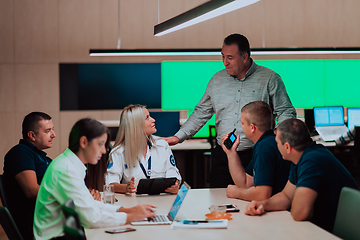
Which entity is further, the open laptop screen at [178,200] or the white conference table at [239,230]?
the open laptop screen at [178,200]

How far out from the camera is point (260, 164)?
2295mm

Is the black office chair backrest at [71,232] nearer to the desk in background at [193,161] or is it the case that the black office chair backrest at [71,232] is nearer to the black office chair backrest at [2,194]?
the black office chair backrest at [2,194]

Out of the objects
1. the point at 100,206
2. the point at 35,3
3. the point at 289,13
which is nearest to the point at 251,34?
the point at 289,13

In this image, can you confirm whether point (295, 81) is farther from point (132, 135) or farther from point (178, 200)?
point (178, 200)

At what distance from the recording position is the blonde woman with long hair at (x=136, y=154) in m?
2.83

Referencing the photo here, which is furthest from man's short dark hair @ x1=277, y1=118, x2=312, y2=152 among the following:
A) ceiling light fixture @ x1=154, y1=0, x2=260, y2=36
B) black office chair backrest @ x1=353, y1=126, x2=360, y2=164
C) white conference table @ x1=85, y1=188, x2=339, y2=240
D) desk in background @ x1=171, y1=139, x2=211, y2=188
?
black office chair backrest @ x1=353, y1=126, x2=360, y2=164

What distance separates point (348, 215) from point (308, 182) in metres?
0.23

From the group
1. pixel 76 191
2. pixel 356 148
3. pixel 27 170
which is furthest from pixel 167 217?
pixel 356 148

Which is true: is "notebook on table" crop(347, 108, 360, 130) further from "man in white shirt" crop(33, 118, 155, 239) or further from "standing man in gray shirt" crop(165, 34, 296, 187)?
"man in white shirt" crop(33, 118, 155, 239)

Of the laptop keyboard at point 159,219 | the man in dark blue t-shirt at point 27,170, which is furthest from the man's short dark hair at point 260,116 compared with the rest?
the man in dark blue t-shirt at point 27,170

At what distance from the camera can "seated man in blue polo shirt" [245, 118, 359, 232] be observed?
191cm

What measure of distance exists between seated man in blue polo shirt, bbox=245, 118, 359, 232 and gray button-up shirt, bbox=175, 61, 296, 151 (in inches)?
34.9

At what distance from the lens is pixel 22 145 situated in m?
2.70

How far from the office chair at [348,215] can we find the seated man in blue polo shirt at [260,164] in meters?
0.45
